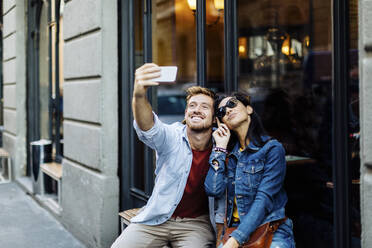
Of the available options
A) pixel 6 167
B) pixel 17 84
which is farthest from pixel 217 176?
pixel 6 167

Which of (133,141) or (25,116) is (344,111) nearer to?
(133,141)

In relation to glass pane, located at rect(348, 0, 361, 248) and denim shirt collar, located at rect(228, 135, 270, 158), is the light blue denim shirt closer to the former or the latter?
denim shirt collar, located at rect(228, 135, 270, 158)

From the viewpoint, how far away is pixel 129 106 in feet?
17.4

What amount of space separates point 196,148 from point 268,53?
7796 mm

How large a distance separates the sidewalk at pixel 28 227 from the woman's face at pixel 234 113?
3.38 meters

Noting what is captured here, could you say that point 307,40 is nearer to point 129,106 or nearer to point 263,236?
point 129,106

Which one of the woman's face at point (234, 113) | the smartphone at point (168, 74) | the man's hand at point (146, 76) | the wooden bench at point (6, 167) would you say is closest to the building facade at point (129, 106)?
the wooden bench at point (6, 167)

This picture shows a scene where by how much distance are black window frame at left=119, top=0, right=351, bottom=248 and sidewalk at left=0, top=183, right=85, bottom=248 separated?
1139 millimetres

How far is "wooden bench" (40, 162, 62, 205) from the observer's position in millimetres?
6707

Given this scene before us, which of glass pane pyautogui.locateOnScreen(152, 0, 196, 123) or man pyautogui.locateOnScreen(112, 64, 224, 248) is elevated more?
glass pane pyautogui.locateOnScreen(152, 0, 196, 123)

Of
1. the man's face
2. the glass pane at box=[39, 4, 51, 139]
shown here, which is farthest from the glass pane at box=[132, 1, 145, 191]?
the glass pane at box=[39, 4, 51, 139]

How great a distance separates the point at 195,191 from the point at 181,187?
0.11 m

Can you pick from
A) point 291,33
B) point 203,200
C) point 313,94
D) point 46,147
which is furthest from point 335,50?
point 291,33

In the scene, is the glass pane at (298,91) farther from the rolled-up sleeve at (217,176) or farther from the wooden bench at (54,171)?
the wooden bench at (54,171)
